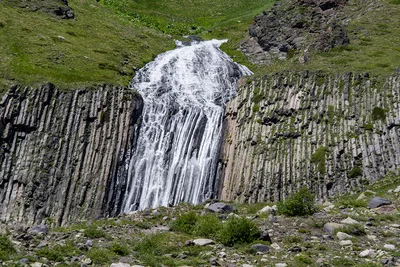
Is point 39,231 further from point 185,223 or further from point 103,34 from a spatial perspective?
point 103,34

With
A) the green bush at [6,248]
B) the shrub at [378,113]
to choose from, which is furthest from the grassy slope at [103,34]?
the green bush at [6,248]

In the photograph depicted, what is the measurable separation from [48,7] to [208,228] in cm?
7178

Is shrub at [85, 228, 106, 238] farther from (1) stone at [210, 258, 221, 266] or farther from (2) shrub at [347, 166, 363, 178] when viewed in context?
(2) shrub at [347, 166, 363, 178]

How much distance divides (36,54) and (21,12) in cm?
2049

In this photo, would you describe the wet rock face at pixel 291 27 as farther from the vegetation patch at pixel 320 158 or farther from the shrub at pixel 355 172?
the shrub at pixel 355 172

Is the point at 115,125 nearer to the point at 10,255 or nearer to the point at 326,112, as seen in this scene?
the point at 326,112

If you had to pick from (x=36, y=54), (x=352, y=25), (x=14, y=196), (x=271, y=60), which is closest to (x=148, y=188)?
(x=14, y=196)

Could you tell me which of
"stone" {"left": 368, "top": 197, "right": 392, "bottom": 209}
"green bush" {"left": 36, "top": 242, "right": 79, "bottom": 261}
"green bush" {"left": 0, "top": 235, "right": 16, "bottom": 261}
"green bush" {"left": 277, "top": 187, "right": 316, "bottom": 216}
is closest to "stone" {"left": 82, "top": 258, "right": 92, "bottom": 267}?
"green bush" {"left": 36, "top": 242, "right": 79, "bottom": 261}

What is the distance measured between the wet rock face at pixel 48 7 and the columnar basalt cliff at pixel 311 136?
4350cm

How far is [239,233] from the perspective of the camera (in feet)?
68.5

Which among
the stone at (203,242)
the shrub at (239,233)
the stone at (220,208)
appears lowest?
the stone at (203,242)

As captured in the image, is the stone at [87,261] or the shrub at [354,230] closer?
the stone at [87,261]

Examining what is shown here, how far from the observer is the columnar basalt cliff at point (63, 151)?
4406 centimetres

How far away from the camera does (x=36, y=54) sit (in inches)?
2470
